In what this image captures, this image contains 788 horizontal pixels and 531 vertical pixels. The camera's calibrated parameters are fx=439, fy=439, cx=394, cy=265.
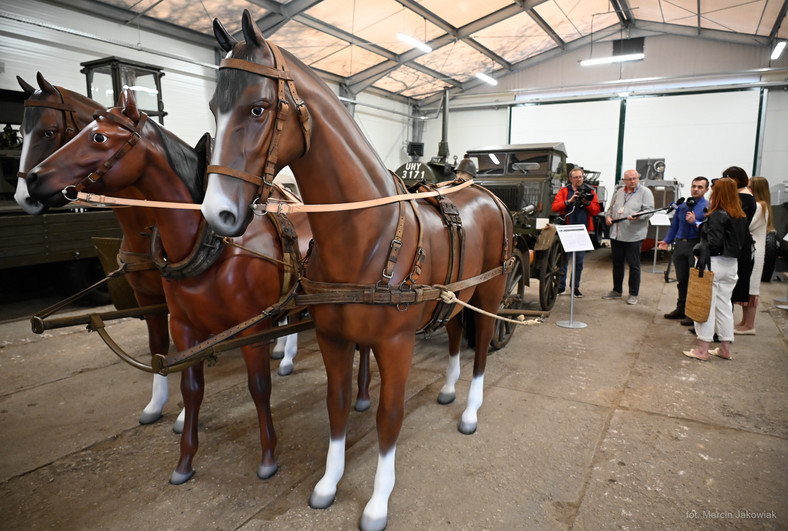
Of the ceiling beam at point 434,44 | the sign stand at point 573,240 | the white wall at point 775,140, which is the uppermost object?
the ceiling beam at point 434,44

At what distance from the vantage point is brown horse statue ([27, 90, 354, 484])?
1988 millimetres

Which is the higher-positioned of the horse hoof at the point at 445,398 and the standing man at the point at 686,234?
the standing man at the point at 686,234

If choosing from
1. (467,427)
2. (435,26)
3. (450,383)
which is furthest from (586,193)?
(435,26)

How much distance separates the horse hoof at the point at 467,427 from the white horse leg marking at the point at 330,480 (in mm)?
969

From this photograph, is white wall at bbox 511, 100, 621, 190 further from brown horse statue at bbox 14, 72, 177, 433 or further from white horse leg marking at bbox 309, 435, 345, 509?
white horse leg marking at bbox 309, 435, 345, 509

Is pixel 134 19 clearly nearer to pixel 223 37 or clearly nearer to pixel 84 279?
pixel 84 279

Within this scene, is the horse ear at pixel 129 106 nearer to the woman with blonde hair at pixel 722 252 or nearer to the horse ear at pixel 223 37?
the horse ear at pixel 223 37

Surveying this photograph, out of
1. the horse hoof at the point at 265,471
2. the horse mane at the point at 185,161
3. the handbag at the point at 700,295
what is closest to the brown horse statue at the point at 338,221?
the horse hoof at the point at 265,471

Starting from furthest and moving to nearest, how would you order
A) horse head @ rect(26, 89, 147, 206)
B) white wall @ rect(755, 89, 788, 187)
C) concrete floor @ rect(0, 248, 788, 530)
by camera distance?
1. white wall @ rect(755, 89, 788, 187)
2. concrete floor @ rect(0, 248, 788, 530)
3. horse head @ rect(26, 89, 147, 206)

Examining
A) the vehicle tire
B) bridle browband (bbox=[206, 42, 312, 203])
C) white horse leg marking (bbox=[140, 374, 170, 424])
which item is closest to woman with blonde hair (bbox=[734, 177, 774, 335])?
bridle browband (bbox=[206, 42, 312, 203])

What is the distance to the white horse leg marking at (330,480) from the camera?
2.20 meters

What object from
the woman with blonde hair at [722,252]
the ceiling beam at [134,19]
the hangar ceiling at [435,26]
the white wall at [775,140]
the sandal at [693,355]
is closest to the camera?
the woman with blonde hair at [722,252]

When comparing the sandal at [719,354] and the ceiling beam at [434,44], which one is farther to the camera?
the ceiling beam at [434,44]

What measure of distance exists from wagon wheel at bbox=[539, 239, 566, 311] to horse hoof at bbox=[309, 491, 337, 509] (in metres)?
3.83
